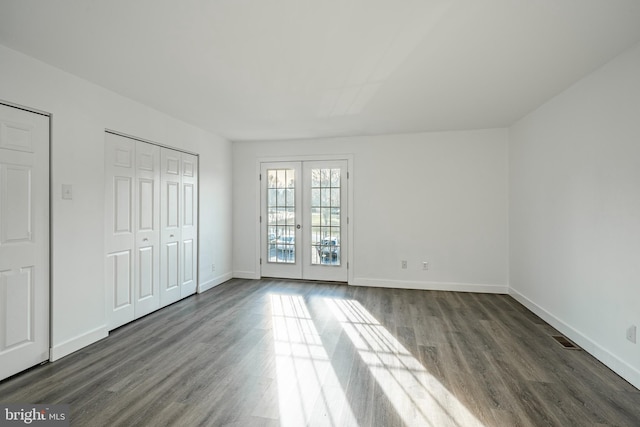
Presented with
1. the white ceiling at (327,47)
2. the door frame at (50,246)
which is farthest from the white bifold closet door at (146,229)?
the white ceiling at (327,47)

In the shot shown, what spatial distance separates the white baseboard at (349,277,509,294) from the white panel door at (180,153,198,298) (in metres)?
2.58

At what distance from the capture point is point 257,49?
2.42m

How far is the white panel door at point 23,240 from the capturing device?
2.45 m

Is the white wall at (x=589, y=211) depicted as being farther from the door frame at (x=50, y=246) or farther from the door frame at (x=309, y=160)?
the door frame at (x=50, y=246)

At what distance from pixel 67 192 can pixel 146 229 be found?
1.08 meters

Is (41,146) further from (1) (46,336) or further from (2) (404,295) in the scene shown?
(2) (404,295)

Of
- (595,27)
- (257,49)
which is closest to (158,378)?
(257,49)

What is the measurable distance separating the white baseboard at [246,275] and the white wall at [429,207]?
1830 mm

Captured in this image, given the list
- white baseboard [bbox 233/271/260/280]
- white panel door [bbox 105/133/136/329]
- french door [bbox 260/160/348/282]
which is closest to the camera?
white panel door [bbox 105/133/136/329]

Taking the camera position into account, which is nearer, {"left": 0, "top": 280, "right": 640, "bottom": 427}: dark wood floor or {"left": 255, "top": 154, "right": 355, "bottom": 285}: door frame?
{"left": 0, "top": 280, "right": 640, "bottom": 427}: dark wood floor

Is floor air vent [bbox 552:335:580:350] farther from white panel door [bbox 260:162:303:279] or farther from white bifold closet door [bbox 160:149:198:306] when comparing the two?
white bifold closet door [bbox 160:149:198:306]

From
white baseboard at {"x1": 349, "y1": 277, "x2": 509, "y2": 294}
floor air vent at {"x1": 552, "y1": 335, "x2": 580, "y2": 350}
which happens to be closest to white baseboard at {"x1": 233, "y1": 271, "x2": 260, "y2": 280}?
white baseboard at {"x1": 349, "y1": 277, "x2": 509, "y2": 294}

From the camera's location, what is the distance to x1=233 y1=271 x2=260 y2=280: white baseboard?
5817mm

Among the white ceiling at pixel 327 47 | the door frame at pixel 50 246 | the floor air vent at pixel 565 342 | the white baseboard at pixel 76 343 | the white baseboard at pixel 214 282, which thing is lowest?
the floor air vent at pixel 565 342
